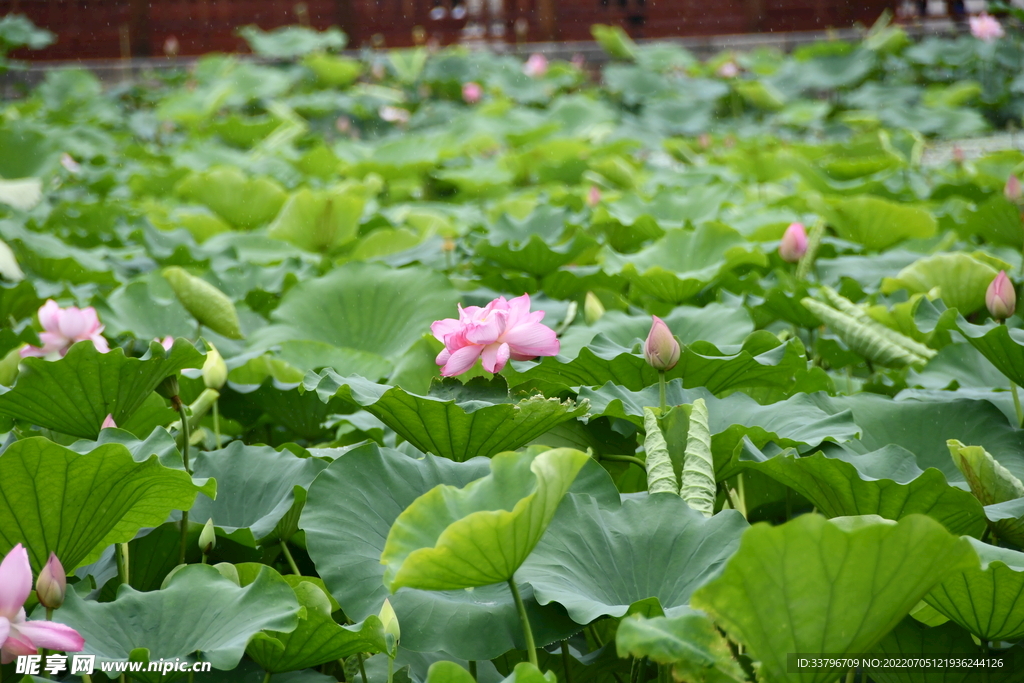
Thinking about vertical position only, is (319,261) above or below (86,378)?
below

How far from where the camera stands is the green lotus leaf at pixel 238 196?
2661 mm

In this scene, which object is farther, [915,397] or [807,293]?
[807,293]

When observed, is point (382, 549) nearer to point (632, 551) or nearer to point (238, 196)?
point (632, 551)

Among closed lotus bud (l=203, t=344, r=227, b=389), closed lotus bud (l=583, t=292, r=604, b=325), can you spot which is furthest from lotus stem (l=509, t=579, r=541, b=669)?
closed lotus bud (l=583, t=292, r=604, b=325)

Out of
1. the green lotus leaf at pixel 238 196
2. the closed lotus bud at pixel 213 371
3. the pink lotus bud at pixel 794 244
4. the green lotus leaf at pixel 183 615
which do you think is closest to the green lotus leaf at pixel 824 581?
the green lotus leaf at pixel 183 615

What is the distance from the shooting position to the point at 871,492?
31.0 inches

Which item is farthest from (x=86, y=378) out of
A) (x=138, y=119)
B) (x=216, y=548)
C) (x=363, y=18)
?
(x=363, y=18)

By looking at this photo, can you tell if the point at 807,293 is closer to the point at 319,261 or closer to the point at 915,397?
the point at 915,397

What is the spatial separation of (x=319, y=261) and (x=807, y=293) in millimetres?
1203

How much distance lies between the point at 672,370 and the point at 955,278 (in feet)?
2.10

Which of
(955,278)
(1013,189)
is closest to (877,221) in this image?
(1013,189)

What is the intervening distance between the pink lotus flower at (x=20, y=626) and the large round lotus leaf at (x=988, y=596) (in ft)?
2.14

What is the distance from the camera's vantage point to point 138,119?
6074 millimetres

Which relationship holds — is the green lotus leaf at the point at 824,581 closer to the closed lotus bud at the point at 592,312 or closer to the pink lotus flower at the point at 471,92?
the closed lotus bud at the point at 592,312
